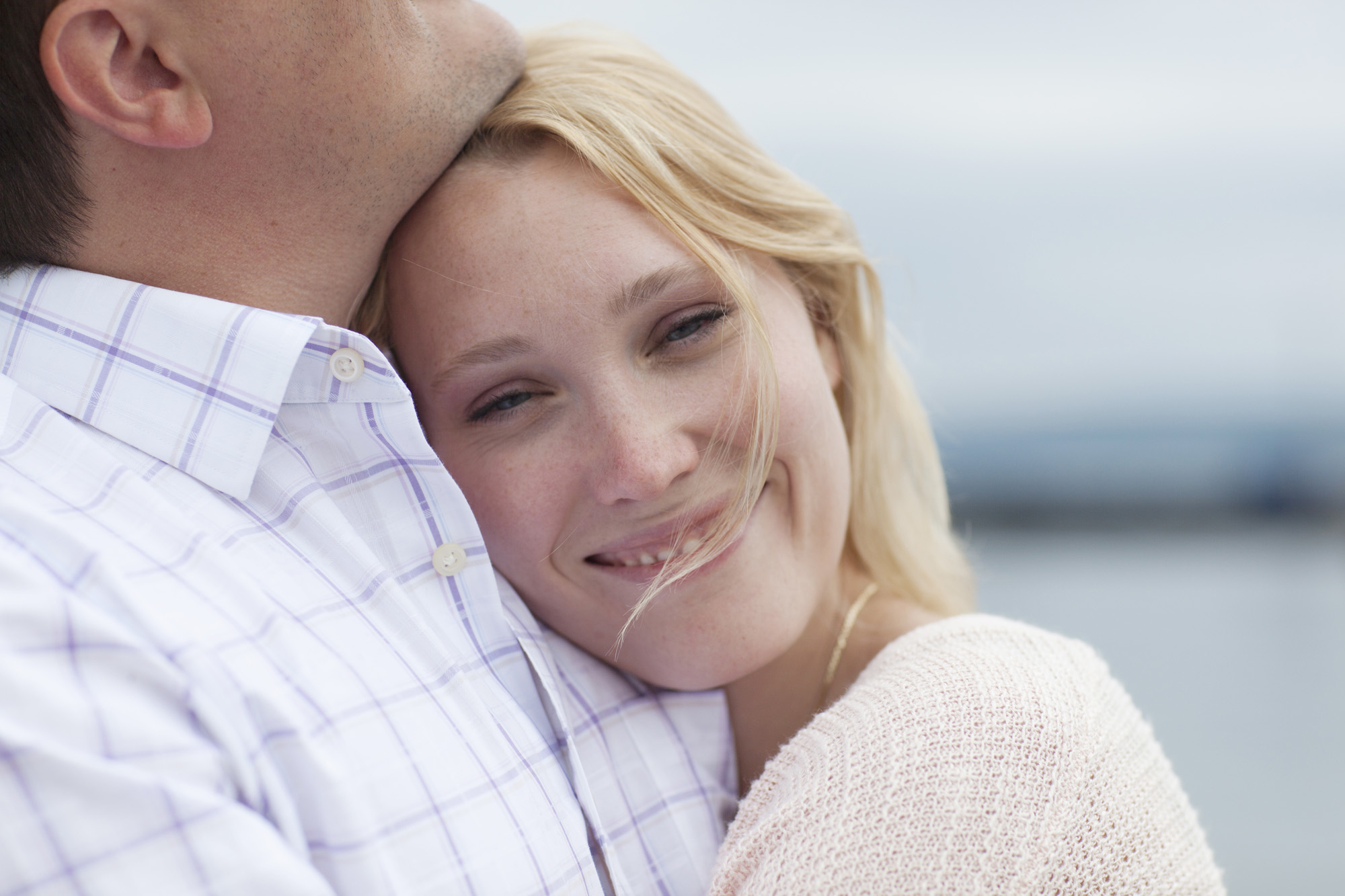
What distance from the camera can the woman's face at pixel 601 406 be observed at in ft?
3.91

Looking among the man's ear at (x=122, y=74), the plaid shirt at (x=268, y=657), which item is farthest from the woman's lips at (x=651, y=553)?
the man's ear at (x=122, y=74)

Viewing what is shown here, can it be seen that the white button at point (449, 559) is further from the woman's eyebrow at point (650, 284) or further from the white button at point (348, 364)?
the woman's eyebrow at point (650, 284)

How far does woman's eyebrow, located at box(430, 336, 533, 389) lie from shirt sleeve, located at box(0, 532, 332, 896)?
501 millimetres

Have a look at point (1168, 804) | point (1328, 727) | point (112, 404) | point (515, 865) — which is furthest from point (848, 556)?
point (1328, 727)

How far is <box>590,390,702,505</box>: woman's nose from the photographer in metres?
1.17

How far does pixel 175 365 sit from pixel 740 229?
0.70 meters

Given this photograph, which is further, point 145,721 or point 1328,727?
point 1328,727

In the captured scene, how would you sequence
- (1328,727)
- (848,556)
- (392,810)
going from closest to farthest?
(392,810) → (848,556) → (1328,727)

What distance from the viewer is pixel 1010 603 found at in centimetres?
568

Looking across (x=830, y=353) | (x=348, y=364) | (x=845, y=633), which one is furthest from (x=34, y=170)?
(x=845, y=633)

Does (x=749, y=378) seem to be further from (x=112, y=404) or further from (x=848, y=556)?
(x=112, y=404)

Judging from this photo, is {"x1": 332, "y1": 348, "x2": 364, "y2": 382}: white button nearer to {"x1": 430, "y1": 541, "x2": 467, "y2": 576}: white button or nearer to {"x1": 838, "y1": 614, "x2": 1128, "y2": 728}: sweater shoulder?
{"x1": 430, "y1": 541, "x2": 467, "y2": 576}: white button

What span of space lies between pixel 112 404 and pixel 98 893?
53 cm

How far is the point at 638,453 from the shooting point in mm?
1172
